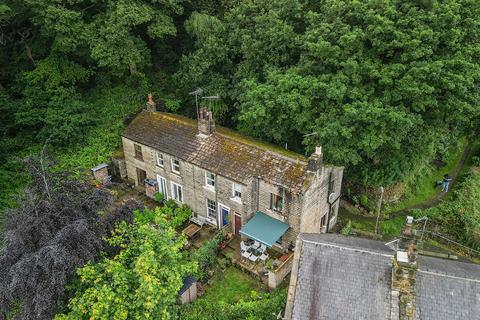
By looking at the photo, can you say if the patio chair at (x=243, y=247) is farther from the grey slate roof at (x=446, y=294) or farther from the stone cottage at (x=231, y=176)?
the grey slate roof at (x=446, y=294)

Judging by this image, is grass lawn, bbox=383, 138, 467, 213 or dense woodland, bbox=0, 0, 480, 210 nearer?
dense woodland, bbox=0, 0, 480, 210

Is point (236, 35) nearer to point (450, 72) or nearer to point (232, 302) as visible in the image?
point (450, 72)

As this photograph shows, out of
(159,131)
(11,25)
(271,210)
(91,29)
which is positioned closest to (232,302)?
(271,210)

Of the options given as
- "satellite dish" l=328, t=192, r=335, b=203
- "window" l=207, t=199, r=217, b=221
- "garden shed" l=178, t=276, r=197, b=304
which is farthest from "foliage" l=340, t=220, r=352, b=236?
"garden shed" l=178, t=276, r=197, b=304

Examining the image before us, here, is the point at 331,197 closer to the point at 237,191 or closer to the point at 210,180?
the point at 237,191

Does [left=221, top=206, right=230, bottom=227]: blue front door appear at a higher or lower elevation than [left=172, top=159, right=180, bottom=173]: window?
lower

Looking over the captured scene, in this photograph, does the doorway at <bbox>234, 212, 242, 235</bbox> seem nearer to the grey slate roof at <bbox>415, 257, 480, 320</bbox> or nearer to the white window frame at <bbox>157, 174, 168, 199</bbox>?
the white window frame at <bbox>157, 174, 168, 199</bbox>

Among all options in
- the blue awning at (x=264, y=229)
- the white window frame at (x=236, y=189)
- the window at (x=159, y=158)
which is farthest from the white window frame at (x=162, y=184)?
the blue awning at (x=264, y=229)
